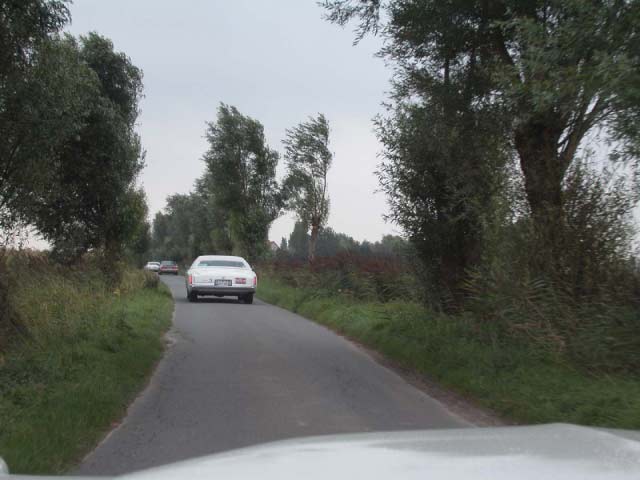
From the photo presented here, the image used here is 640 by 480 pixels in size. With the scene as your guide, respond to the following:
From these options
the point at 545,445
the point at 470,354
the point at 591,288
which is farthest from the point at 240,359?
the point at 545,445

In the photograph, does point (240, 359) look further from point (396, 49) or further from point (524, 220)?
point (396, 49)

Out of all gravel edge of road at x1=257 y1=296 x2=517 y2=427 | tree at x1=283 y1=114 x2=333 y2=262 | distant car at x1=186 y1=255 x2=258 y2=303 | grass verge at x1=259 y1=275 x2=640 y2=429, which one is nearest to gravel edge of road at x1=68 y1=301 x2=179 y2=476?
gravel edge of road at x1=257 y1=296 x2=517 y2=427

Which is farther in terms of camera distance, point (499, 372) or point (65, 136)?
point (65, 136)

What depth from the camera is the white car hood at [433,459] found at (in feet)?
6.08

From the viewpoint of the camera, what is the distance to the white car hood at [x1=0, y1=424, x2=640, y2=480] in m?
1.85

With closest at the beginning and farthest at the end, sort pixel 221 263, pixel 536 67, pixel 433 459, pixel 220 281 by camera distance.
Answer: pixel 433 459 < pixel 536 67 < pixel 220 281 < pixel 221 263

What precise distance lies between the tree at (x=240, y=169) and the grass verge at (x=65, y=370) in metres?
30.0

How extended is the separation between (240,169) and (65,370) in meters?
38.8

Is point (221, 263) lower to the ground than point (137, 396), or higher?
higher

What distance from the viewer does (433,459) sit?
2018 mm

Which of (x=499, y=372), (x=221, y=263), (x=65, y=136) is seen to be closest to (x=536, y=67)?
(x=499, y=372)

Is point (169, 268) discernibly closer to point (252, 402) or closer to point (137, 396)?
point (137, 396)

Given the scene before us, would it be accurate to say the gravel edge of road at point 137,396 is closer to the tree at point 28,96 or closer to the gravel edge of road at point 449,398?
the tree at point 28,96

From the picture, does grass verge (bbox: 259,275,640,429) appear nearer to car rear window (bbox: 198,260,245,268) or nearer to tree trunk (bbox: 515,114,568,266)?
tree trunk (bbox: 515,114,568,266)
